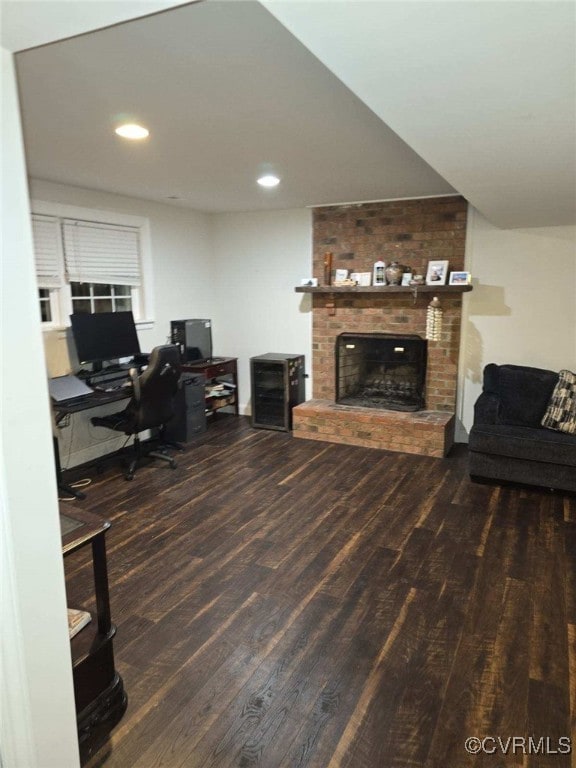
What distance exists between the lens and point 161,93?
2.09 meters

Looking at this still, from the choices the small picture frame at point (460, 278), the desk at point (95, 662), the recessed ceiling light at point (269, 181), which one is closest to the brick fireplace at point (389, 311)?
the small picture frame at point (460, 278)

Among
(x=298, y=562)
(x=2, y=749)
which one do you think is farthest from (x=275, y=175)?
(x=2, y=749)

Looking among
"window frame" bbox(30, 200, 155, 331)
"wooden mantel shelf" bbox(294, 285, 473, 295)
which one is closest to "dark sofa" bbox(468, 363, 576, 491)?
"wooden mantel shelf" bbox(294, 285, 473, 295)

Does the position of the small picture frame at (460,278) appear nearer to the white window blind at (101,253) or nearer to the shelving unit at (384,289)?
the shelving unit at (384,289)

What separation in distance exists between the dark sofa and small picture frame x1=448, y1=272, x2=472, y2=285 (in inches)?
33.7

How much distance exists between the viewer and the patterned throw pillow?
3.80 m

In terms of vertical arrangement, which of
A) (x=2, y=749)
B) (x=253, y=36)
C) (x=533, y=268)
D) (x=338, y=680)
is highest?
(x=253, y=36)

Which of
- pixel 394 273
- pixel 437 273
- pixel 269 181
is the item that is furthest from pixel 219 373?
pixel 437 273

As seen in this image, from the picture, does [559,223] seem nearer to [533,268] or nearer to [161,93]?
[533,268]

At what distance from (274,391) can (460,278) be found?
220 centimetres

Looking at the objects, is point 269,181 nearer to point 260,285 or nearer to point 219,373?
point 260,285

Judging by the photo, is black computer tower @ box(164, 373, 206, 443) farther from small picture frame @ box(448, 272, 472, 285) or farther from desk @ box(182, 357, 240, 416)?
small picture frame @ box(448, 272, 472, 285)

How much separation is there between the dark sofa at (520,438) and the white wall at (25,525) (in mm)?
3351

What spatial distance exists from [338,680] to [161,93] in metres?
2.50
